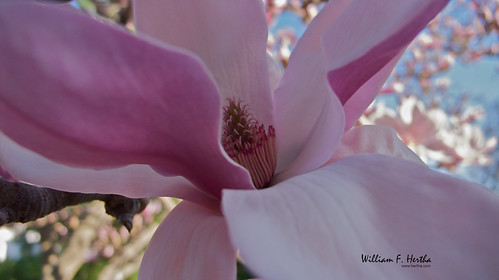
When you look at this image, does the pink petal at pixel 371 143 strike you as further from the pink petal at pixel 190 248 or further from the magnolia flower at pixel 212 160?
the pink petal at pixel 190 248

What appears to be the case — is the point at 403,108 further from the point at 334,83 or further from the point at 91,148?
Result: the point at 91,148

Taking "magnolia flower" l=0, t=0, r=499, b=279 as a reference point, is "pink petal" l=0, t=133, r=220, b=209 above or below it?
below

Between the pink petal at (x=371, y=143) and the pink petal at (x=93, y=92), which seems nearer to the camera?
the pink petal at (x=93, y=92)

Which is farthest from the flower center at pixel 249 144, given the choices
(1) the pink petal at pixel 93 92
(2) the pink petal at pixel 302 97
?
(1) the pink petal at pixel 93 92

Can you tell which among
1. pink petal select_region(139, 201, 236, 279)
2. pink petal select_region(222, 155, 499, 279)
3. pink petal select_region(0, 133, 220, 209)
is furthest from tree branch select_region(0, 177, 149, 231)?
pink petal select_region(222, 155, 499, 279)

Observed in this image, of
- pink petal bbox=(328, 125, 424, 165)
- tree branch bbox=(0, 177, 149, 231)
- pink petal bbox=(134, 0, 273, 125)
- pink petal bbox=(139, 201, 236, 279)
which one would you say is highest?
pink petal bbox=(134, 0, 273, 125)

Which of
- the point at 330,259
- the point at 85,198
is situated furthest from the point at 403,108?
the point at 330,259

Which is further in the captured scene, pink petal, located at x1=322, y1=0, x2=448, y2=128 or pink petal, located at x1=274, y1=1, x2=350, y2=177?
pink petal, located at x1=274, y1=1, x2=350, y2=177

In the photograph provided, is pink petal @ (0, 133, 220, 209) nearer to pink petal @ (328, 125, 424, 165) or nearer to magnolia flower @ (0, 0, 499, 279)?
magnolia flower @ (0, 0, 499, 279)
